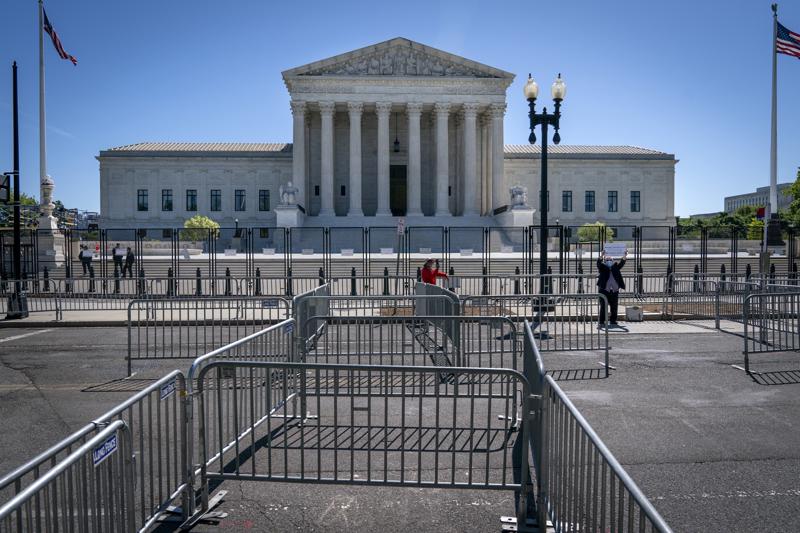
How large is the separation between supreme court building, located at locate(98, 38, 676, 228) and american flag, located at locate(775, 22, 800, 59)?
30.7 m

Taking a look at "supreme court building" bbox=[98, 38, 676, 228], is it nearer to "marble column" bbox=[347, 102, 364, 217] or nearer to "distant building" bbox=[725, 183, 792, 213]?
"marble column" bbox=[347, 102, 364, 217]

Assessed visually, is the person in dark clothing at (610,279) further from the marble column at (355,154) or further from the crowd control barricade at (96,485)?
the marble column at (355,154)

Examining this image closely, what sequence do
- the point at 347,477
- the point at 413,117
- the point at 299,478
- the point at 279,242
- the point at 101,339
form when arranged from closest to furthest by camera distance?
the point at 299,478 → the point at 347,477 → the point at 101,339 → the point at 279,242 → the point at 413,117

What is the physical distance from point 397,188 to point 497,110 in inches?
571

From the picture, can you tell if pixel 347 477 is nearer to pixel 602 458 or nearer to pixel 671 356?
pixel 602 458

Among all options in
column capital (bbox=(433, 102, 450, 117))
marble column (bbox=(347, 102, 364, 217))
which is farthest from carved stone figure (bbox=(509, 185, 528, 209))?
marble column (bbox=(347, 102, 364, 217))

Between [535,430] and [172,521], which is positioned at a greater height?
[535,430]

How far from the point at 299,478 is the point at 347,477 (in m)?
0.74

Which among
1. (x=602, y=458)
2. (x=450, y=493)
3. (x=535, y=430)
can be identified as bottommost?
(x=450, y=493)

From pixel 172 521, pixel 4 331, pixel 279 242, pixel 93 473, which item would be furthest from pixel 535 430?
pixel 279 242

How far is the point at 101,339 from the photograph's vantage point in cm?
1497

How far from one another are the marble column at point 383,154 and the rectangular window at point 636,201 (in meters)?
31.5

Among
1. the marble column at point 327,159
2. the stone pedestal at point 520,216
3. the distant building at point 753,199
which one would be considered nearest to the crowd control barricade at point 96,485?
the stone pedestal at point 520,216

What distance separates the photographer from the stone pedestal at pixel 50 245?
32.3 m
